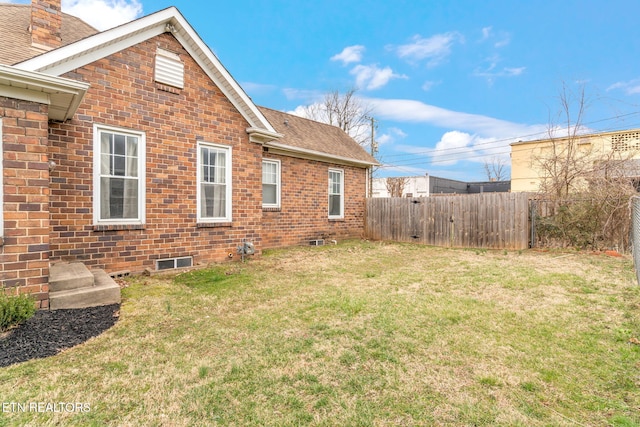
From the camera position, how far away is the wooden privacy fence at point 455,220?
35.7 ft

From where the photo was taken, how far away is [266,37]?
17281 millimetres

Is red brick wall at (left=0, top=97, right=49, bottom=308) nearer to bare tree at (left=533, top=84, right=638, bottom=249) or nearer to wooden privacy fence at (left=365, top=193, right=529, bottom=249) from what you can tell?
wooden privacy fence at (left=365, top=193, right=529, bottom=249)

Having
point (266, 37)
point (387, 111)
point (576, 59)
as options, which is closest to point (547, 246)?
point (576, 59)

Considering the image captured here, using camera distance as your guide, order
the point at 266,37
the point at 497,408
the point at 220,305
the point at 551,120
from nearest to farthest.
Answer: the point at 497,408
the point at 220,305
the point at 551,120
the point at 266,37

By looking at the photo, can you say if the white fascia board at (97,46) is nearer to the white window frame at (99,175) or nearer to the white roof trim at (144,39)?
the white roof trim at (144,39)

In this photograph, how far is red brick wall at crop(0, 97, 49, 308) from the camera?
12.8 feet

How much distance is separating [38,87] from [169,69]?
314cm

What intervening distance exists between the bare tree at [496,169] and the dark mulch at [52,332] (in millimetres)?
41414

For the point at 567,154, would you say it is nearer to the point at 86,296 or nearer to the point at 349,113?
the point at 86,296

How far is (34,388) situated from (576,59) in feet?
60.2

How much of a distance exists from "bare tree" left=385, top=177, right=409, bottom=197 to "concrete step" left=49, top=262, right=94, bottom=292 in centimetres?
3184

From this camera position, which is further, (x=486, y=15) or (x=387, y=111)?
(x=387, y=111)

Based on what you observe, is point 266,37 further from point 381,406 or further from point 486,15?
point 381,406

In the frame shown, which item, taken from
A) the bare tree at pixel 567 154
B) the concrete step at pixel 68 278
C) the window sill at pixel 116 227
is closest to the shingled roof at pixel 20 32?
the window sill at pixel 116 227
